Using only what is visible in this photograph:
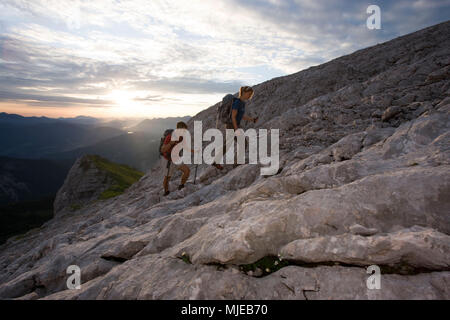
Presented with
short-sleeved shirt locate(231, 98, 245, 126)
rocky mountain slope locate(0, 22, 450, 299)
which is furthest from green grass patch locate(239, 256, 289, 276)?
short-sleeved shirt locate(231, 98, 245, 126)

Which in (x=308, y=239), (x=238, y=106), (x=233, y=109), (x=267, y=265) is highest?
(x=238, y=106)

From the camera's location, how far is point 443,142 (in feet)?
20.9

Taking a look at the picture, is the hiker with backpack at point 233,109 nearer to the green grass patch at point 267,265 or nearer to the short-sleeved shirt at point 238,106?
the short-sleeved shirt at point 238,106

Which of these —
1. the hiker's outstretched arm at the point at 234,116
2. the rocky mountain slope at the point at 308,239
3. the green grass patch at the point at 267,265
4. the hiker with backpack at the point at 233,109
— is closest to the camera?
the rocky mountain slope at the point at 308,239

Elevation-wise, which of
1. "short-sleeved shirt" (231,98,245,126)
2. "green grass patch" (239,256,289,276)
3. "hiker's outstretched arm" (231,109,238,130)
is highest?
"short-sleeved shirt" (231,98,245,126)

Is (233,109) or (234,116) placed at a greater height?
(233,109)

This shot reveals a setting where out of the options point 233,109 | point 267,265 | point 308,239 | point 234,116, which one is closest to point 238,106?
point 233,109

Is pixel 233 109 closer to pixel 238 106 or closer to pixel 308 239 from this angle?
pixel 238 106

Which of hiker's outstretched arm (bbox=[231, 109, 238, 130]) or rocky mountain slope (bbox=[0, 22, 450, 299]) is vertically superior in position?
hiker's outstretched arm (bbox=[231, 109, 238, 130])

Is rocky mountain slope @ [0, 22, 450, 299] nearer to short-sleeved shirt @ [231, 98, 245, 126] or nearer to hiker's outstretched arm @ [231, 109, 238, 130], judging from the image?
hiker's outstretched arm @ [231, 109, 238, 130]

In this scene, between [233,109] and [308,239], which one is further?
[233,109]

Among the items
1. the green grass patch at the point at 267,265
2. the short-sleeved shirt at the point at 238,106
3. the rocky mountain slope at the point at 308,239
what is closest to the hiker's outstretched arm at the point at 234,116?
the short-sleeved shirt at the point at 238,106
